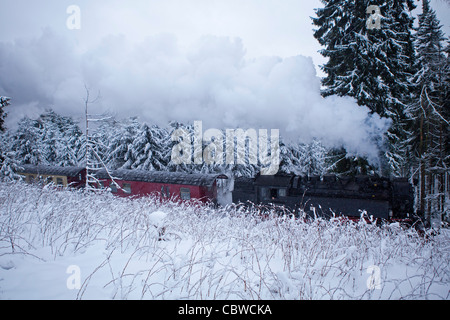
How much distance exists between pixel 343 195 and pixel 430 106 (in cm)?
817

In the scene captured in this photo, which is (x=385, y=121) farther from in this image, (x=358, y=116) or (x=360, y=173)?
(x=360, y=173)

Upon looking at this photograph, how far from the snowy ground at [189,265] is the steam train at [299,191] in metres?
2.81

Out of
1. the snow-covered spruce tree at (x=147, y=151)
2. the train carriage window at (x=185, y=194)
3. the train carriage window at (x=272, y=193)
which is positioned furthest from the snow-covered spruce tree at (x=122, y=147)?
the train carriage window at (x=272, y=193)

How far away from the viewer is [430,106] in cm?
1207

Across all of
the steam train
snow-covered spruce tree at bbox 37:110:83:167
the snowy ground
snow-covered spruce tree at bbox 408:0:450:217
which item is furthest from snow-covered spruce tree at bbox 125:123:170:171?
snow-covered spruce tree at bbox 408:0:450:217

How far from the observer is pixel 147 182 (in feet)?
47.5

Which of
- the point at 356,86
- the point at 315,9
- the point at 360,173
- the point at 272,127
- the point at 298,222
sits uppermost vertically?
the point at 315,9

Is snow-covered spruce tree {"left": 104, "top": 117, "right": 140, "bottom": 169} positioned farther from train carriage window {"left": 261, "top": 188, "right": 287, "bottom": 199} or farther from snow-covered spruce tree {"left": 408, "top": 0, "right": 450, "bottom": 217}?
snow-covered spruce tree {"left": 408, "top": 0, "right": 450, "bottom": 217}

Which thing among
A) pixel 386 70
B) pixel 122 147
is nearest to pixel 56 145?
pixel 122 147

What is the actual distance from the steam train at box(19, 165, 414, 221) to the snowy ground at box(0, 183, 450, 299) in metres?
2.81

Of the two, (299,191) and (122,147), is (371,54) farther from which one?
(122,147)

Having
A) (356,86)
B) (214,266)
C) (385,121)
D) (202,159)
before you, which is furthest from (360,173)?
(202,159)

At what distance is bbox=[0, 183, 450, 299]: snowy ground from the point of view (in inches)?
84.3
